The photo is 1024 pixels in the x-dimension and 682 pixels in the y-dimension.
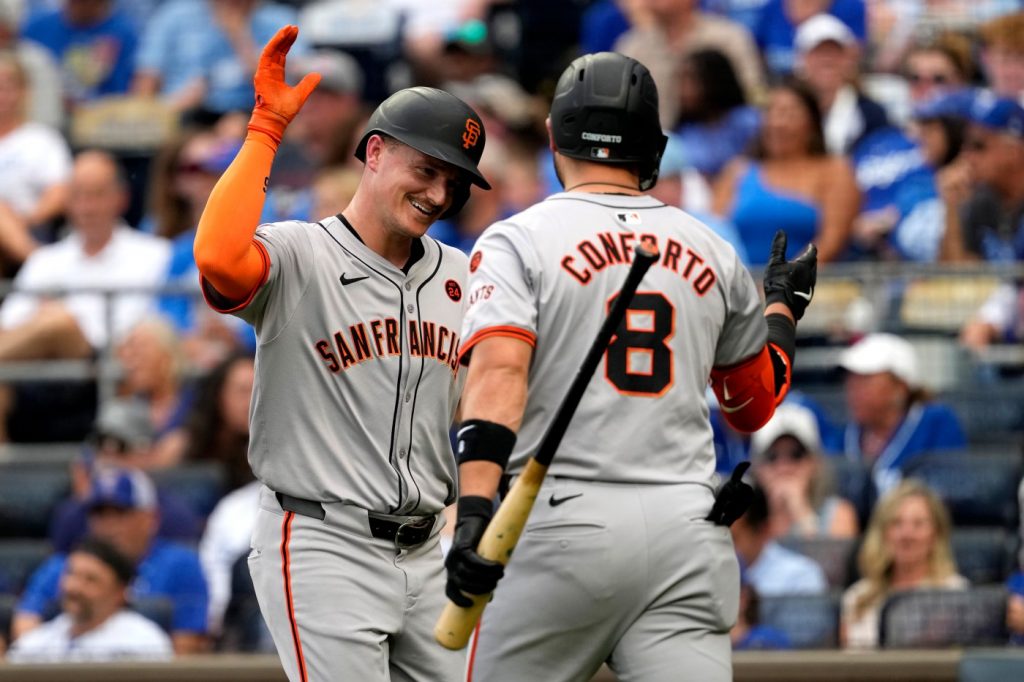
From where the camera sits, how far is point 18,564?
27.9 ft

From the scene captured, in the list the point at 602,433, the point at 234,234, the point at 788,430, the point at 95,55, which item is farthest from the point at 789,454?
the point at 95,55

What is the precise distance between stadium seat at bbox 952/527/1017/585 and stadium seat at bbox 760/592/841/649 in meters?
0.71

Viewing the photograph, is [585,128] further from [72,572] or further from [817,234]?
[817,234]

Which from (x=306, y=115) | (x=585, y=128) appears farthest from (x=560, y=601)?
(x=306, y=115)

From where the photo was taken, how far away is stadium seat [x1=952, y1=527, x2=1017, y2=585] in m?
7.57

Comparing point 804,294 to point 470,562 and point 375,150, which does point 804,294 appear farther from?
point 470,562

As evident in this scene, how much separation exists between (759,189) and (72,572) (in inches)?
151

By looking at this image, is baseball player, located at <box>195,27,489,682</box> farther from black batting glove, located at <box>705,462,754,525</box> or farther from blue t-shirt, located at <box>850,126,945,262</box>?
blue t-shirt, located at <box>850,126,945,262</box>

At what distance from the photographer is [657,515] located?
4.11 m

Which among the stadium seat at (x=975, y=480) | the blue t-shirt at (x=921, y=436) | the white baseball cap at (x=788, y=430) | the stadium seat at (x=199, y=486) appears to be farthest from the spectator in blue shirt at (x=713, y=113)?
the stadium seat at (x=199, y=486)

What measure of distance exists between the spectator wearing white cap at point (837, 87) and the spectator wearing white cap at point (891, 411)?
1840 millimetres

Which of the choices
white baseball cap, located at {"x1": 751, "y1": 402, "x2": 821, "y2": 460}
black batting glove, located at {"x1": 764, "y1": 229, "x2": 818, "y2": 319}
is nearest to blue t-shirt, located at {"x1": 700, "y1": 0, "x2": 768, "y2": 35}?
white baseball cap, located at {"x1": 751, "y1": 402, "x2": 821, "y2": 460}

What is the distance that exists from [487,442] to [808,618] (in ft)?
11.7

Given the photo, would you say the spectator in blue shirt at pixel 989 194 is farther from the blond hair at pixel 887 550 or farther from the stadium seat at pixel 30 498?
the stadium seat at pixel 30 498
